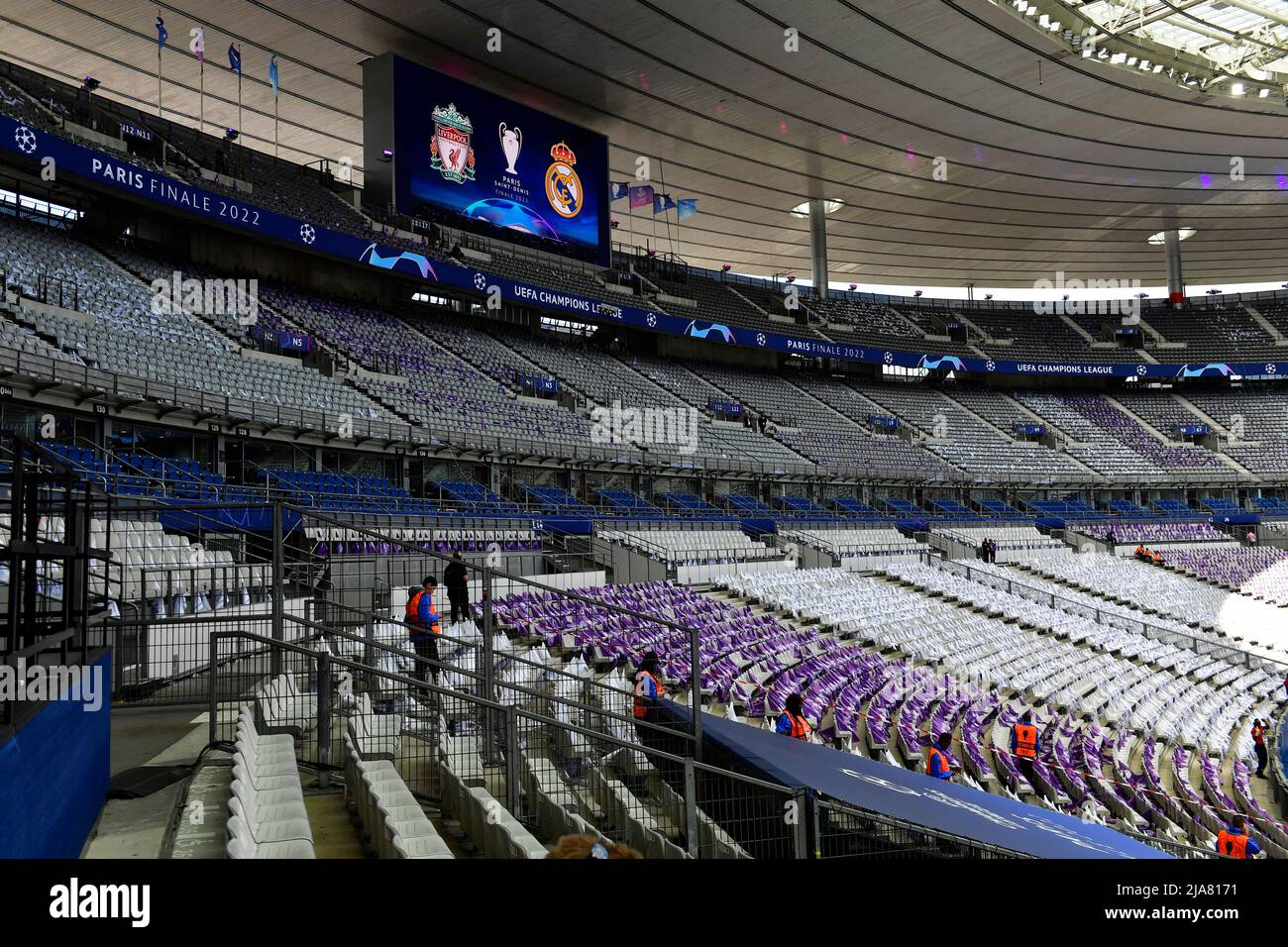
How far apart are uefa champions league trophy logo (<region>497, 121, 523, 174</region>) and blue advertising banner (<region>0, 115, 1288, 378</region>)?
3.80 meters

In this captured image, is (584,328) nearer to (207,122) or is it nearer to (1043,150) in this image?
(207,122)

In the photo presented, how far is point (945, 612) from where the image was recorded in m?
23.4

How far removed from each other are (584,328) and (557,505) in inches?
563

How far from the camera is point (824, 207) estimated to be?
43.6m

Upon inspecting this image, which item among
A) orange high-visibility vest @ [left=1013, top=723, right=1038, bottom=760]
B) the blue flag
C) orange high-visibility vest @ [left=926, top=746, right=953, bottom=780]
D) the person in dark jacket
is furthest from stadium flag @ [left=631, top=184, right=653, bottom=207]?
orange high-visibility vest @ [left=926, top=746, right=953, bottom=780]

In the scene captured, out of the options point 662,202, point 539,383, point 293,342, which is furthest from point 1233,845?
point 662,202

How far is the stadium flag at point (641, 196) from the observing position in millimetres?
35531

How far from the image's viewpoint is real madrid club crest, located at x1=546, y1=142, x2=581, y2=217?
31.8m

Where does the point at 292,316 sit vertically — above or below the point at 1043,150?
below

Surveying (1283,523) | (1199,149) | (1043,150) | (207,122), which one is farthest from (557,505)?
(1283,523)

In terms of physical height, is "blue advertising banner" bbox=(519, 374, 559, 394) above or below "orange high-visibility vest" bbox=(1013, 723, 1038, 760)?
above

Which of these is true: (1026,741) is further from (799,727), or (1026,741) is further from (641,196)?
(641,196)

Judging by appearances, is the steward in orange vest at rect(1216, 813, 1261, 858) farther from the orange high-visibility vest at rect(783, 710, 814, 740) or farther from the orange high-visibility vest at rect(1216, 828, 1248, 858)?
the orange high-visibility vest at rect(783, 710, 814, 740)

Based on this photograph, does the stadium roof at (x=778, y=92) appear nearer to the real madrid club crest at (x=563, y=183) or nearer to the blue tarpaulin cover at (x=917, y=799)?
the real madrid club crest at (x=563, y=183)
